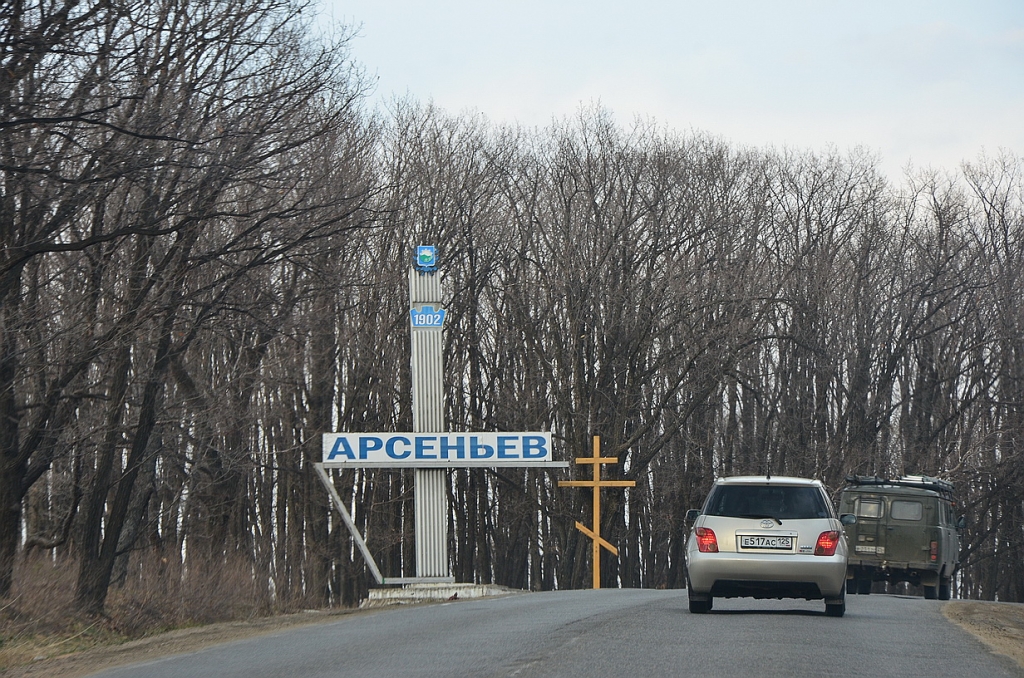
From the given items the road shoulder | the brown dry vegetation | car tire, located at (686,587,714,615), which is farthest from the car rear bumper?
the brown dry vegetation

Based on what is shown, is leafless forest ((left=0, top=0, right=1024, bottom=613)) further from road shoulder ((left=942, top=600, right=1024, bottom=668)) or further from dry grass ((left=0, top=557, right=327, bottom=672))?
road shoulder ((left=942, top=600, right=1024, bottom=668))

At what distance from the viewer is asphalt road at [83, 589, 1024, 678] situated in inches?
446

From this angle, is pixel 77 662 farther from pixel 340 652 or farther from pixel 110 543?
pixel 110 543

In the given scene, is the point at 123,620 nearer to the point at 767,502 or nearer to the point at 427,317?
the point at 767,502

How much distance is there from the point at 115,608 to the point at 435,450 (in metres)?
13.5

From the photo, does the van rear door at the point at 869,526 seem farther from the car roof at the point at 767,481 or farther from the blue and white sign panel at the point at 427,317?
the car roof at the point at 767,481

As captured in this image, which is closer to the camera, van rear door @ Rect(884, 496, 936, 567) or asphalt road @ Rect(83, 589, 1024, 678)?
asphalt road @ Rect(83, 589, 1024, 678)

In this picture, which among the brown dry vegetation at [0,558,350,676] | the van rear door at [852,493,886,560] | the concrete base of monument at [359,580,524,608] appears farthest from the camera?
the van rear door at [852,493,886,560]

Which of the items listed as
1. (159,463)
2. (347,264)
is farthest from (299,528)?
(347,264)

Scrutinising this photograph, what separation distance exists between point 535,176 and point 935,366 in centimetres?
1880

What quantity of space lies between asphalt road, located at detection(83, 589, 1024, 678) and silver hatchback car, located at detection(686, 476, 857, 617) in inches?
17.8

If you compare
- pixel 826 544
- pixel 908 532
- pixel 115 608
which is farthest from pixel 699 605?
pixel 908 532

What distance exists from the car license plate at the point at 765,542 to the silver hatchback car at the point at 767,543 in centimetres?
1

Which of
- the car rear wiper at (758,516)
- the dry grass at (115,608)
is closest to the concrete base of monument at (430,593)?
the dry grass at (115,608)
